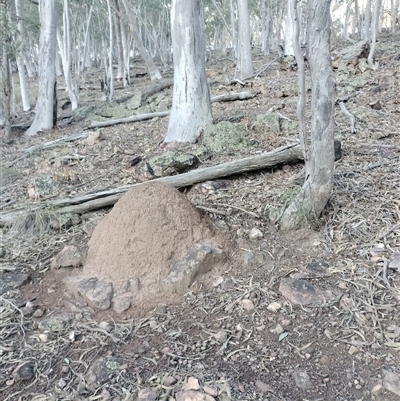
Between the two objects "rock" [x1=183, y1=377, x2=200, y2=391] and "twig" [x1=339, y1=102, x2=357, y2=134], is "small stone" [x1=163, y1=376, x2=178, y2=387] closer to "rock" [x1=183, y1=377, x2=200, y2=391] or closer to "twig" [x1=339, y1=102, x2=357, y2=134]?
"rock" [x1=183, y1=377, x2=200, y2=391]

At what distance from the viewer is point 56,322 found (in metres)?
2.48

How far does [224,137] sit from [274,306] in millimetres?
3199

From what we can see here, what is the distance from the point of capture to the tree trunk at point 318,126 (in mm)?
2705

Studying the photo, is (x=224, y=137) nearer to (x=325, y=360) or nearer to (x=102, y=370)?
(x=325, y=360)

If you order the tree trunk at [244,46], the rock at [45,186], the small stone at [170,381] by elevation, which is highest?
the tree trunk at [244,46]

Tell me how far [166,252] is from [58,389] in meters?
1.17

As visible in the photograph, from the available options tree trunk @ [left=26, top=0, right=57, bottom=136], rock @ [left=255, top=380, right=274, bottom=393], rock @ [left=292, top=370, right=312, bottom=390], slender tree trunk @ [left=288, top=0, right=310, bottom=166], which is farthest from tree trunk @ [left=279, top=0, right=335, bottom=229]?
tree trunk @ [left=26, top=0, right=57, bottom=136]

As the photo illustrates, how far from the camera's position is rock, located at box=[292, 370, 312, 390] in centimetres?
191

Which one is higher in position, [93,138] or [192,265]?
[93,138]

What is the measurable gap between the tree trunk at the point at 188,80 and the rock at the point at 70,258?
300cm

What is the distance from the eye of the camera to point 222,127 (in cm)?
546

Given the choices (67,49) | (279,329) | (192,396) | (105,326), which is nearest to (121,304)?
(105,326)

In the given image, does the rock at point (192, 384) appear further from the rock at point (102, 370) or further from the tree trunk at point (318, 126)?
the tree trunk at point (318, 126)

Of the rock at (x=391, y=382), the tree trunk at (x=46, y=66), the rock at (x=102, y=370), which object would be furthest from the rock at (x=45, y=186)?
the tree trunk at (x=46, y=66)
